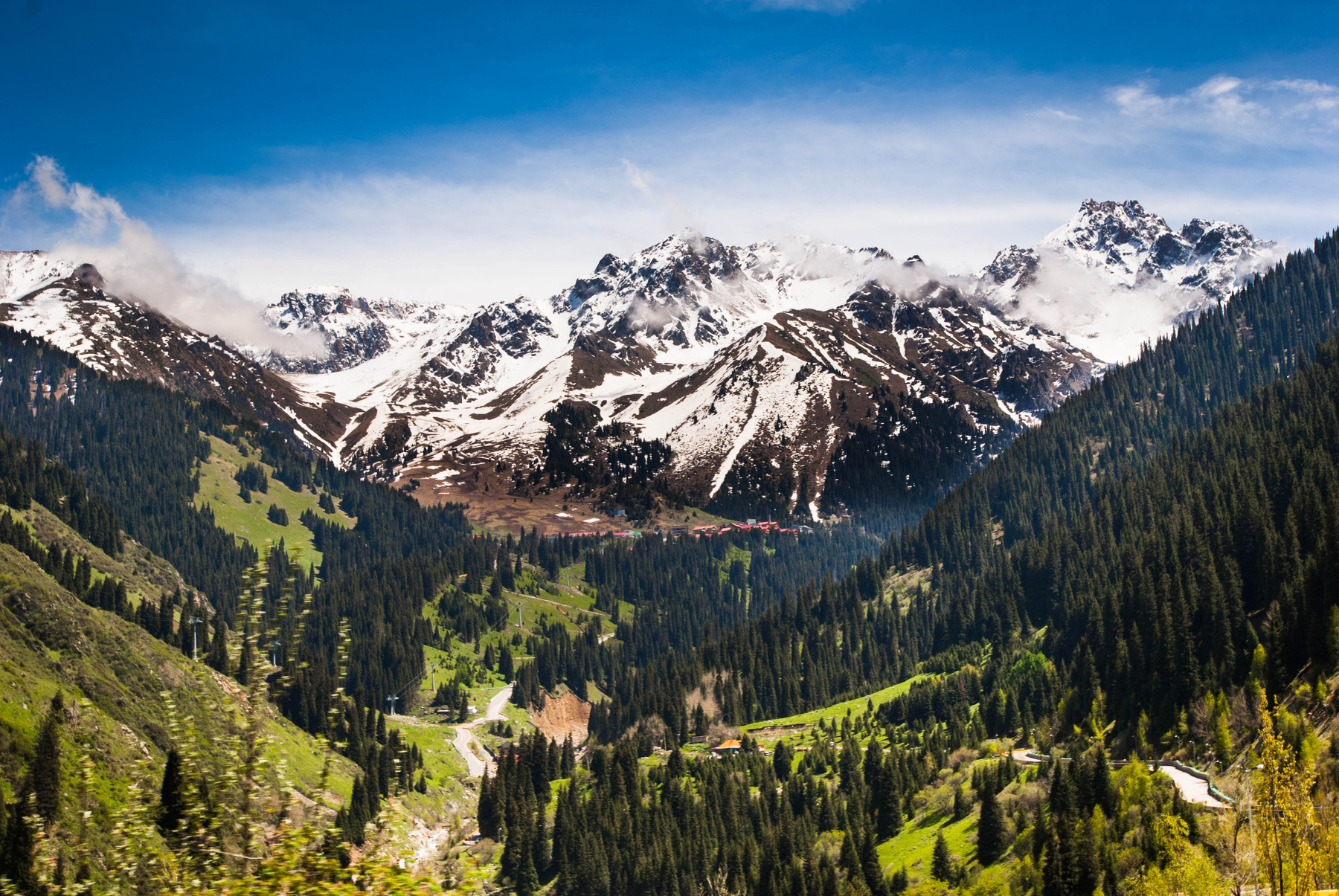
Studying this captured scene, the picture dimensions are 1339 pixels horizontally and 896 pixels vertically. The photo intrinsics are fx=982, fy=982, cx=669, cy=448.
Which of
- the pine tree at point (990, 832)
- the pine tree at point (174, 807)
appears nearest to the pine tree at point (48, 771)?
the pine tree at point (174, 807)

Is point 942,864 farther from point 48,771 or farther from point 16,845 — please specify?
point 48,771

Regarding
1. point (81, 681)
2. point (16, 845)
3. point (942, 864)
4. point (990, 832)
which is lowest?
point (942, 864)

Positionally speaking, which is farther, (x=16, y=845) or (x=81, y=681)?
(x=81, y=681)

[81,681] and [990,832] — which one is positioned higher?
[81,681]

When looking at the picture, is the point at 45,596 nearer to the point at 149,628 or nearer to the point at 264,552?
the point at 149,628

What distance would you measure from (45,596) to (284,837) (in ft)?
436

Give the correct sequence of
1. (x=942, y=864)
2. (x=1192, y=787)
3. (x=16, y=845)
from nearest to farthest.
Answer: (x=16, y=845), (x=1192, y=787), (x=942, y=864)

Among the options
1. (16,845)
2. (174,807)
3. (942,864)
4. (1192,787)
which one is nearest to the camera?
(174,807)

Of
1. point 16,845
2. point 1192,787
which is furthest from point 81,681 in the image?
point 1192,787

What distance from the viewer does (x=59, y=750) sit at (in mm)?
98625

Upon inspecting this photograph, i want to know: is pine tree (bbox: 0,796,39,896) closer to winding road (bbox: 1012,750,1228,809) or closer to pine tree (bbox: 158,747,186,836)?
pine tree (bbox: 158,747,186,836)

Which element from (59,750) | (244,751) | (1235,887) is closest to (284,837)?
(244,751)

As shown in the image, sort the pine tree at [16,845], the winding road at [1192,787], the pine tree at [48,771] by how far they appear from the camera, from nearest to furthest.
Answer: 1. the pine tree at [16,845]
2. the pine tree at [48,771]
3. the winding road at [1192,787]

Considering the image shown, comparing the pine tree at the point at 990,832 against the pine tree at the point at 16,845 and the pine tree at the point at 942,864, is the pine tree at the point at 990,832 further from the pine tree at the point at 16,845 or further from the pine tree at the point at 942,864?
the pine tree at the point at 16,845
